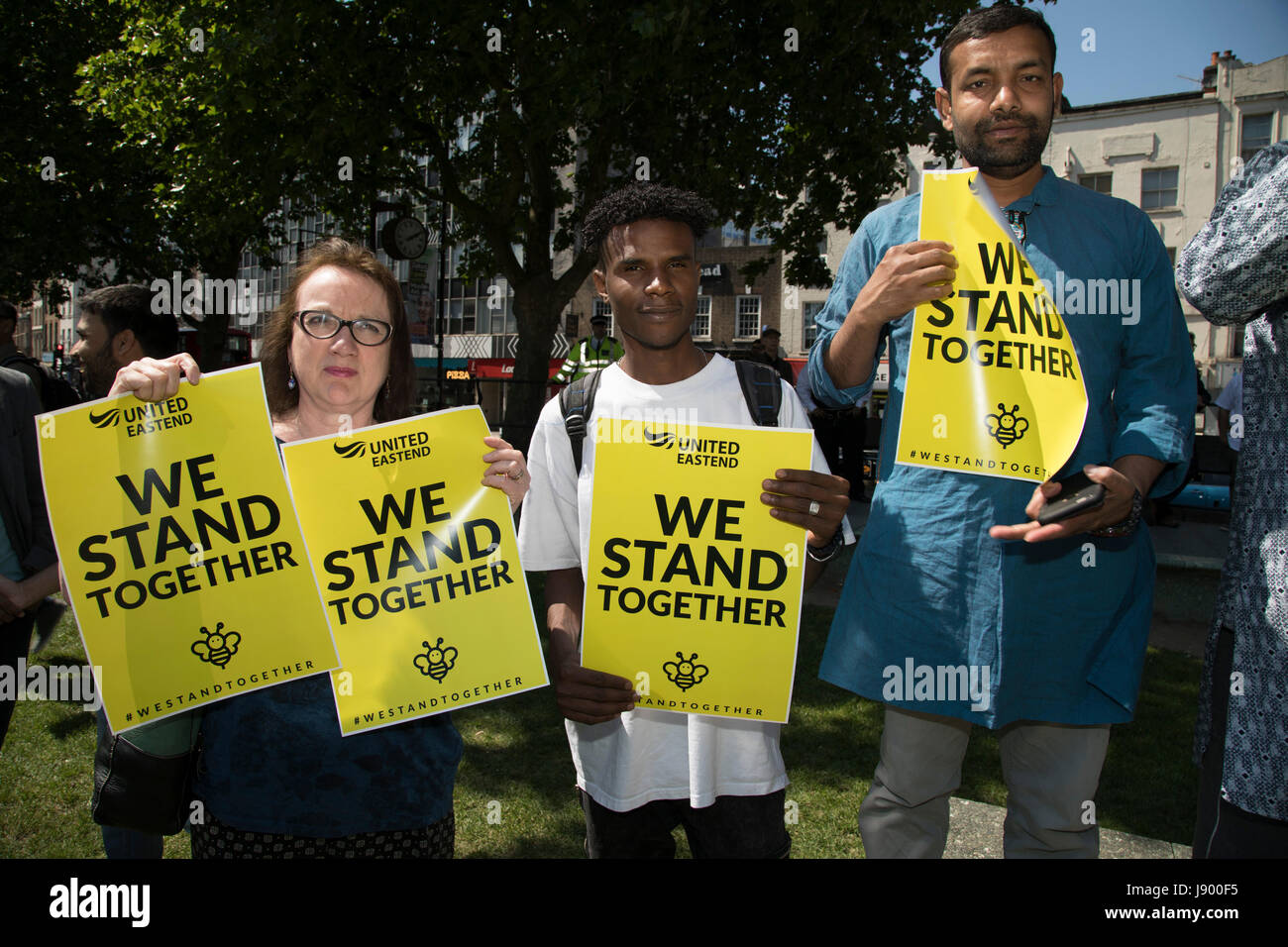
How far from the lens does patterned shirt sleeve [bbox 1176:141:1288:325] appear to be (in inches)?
73.4

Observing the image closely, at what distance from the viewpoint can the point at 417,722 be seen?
202 centimetres

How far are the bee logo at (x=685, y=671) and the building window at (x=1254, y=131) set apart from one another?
41605 millimetres

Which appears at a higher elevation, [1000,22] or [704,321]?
[704,321]

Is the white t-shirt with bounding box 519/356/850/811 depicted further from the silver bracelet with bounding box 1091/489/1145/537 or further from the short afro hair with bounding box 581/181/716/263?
Answer: the silver bracelet with bounding box 1091/489/1145/537

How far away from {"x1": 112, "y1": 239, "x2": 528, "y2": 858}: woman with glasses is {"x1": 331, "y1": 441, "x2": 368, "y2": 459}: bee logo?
10 cm

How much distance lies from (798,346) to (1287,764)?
4100cm

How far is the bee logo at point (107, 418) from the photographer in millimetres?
1877

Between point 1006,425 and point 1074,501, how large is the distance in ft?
0.79

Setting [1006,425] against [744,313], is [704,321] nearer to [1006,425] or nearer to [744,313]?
[744,313]

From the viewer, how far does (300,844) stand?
1.89 m

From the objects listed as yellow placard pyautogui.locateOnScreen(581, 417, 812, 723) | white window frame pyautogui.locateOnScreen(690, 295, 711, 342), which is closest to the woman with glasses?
yellow placard pyautogui.locateOnScreen(581, 417, 812, 723)

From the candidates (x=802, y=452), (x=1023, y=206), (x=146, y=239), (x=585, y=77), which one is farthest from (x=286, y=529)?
(x=146, y=239)

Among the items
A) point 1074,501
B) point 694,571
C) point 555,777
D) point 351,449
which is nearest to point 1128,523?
point 1074,501
